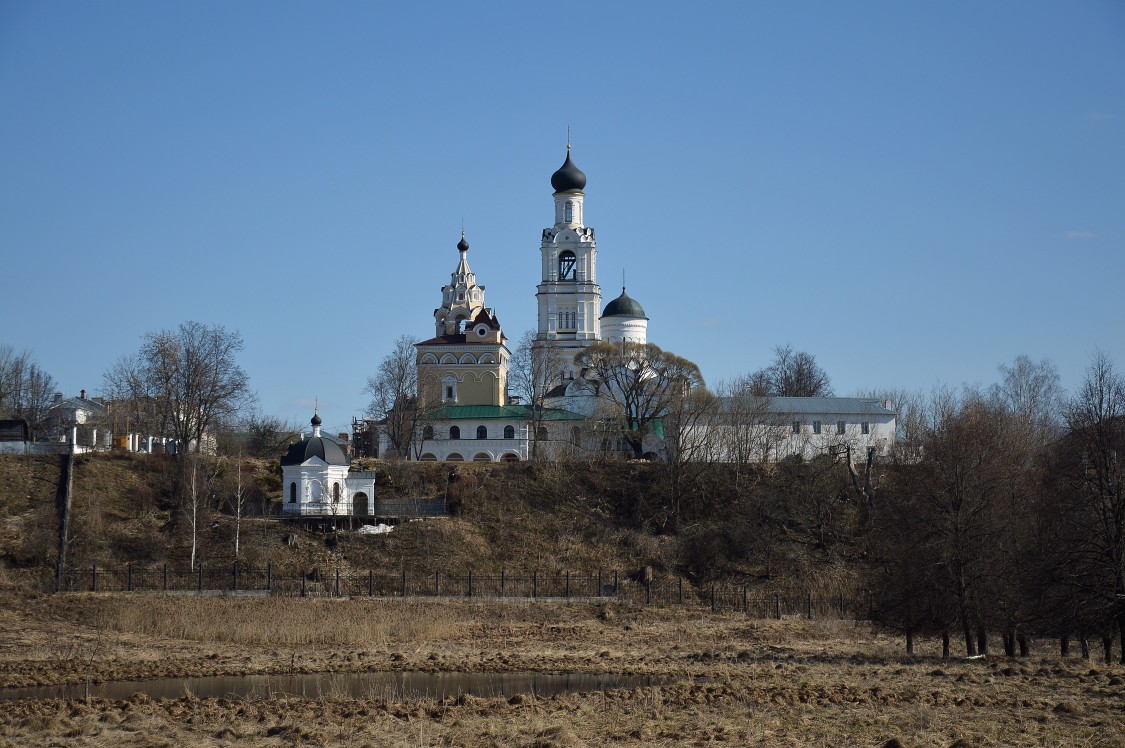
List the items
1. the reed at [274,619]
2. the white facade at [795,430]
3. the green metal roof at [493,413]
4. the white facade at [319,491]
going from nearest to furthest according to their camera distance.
→ the reed at [274,619]
the white facade at [319,491]
the white facade at [795,430]
the green metal roof at [493,413]

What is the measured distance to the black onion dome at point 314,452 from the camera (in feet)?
152

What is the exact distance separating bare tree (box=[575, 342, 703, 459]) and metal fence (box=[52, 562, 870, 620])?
14.4 meters

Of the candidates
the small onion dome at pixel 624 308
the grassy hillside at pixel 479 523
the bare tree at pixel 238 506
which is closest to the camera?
the bare tree at pixel 238 506

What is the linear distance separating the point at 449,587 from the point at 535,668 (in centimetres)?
1495

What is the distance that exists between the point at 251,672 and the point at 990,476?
1557 centimetres

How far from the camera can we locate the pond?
71.7 ft

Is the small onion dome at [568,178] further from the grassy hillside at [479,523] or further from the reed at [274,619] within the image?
Answer: the reed at [274,619]

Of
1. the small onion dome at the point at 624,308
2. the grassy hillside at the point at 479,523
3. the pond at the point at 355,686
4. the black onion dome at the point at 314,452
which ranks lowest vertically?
the pond at the point at 355,686

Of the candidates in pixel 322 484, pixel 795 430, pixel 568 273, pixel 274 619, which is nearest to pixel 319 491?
pixel 322 484

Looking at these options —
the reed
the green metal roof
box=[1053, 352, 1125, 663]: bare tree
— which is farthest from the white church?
box=[1053, 352, 1125, 663]: bare tree

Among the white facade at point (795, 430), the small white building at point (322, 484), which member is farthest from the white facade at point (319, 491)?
the white facade at point (795, 430)

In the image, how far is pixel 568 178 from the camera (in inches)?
3034

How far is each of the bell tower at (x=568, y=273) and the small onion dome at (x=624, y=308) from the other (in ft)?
7.76

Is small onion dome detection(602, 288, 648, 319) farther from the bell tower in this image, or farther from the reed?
the reed
